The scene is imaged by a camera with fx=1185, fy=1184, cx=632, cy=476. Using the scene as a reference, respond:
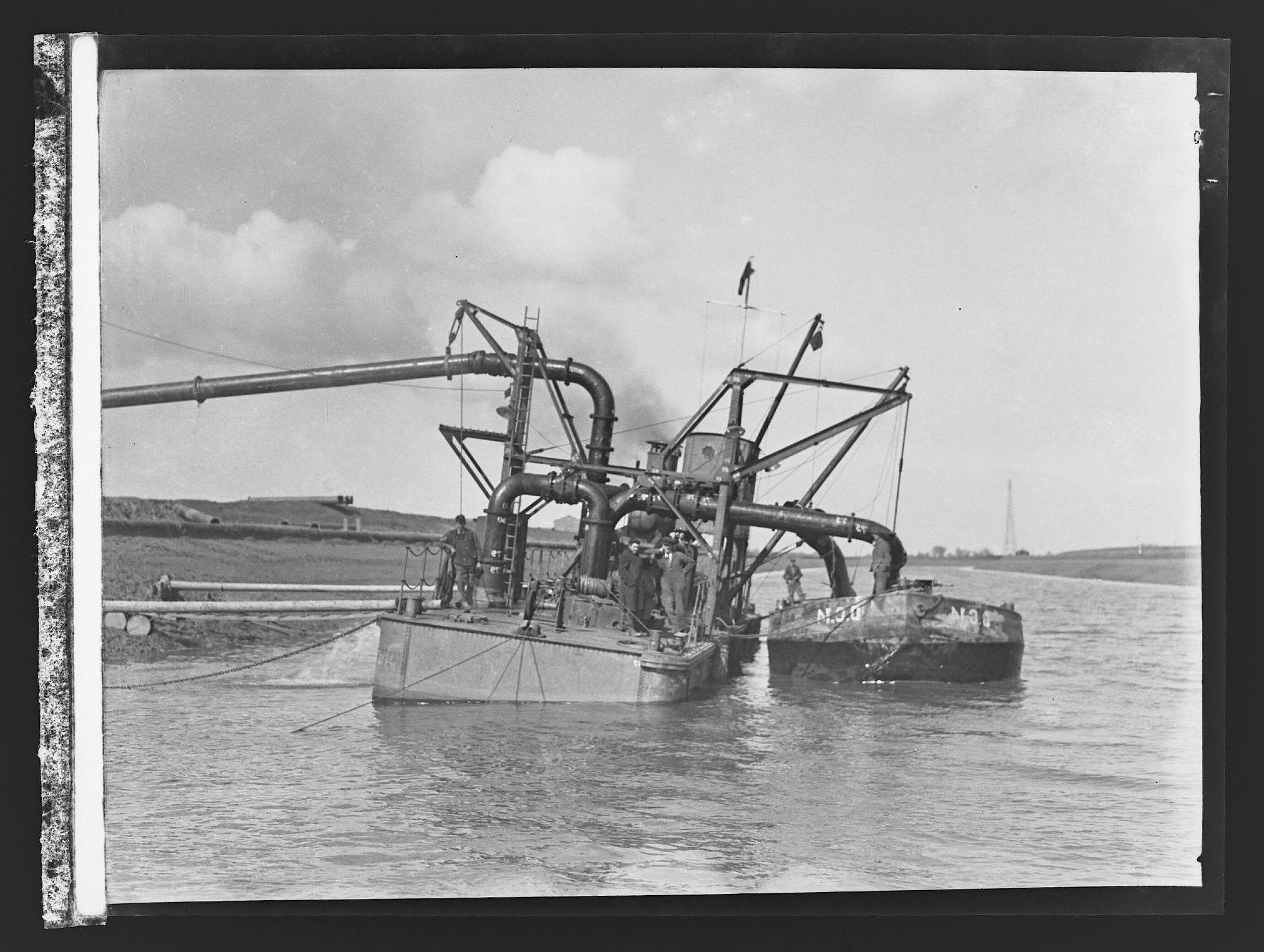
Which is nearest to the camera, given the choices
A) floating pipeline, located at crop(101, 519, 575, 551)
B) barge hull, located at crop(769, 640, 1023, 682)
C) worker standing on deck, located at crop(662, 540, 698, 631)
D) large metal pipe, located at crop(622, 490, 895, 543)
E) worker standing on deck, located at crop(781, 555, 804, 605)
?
floating pipeline, located at crop(101, 519, 575, 551)

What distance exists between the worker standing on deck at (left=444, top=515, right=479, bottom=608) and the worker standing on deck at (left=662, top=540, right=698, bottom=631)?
2642 millimetres

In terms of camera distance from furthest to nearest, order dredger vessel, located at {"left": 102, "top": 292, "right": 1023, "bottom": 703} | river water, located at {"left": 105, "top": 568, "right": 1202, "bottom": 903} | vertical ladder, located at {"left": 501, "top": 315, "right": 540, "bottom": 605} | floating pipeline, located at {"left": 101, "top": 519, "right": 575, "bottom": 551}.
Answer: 1. vertical ladder, located at {"left": 501, "top": 315, "right": 540, "bottom": 605}
2. dredger vessel, located at {"left": 102, "top": 292, "right": 1023, "bottom": 703}
3. floating pipeline, located at {"left": 101, "top": 519, "right": 575, "bottom": 551}
4. river water, located at {"left": 105, "top": 568, "right": 1202, "bottom": 903}

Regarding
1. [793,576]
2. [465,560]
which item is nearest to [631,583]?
[465,560]

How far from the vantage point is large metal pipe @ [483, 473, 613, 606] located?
14672 millimetres

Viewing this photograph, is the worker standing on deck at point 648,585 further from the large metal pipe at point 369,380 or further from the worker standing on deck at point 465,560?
the worker standing on deck at point 465,560

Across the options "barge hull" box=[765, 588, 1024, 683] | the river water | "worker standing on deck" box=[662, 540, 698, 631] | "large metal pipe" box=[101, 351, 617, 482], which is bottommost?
the river water

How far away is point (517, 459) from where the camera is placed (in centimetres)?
1473

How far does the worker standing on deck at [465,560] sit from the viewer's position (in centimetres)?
1429

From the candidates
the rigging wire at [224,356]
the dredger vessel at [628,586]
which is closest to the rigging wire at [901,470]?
the dredger vessel at [628,586]

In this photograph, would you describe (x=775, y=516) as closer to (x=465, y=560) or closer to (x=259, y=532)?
(x=465, y=560)

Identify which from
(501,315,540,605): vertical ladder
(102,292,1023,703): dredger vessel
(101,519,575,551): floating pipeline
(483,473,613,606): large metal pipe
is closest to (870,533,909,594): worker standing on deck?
(102,292,1023,703): dredger vessel

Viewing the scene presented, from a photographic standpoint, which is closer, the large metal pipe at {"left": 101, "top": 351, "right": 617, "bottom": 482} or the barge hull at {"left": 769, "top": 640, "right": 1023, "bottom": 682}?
the large metal pipe at {"left": 101, "top": 351, "right": 617, "bottom": 482}

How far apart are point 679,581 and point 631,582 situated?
150cm

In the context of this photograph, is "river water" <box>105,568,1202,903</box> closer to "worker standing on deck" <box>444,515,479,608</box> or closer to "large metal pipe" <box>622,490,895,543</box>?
"worker standing on deck" <box>444,515,479,608</box>
